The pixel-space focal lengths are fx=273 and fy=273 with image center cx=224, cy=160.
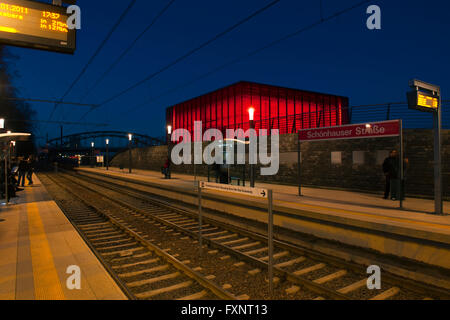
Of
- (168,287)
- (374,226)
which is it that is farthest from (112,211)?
(374,226)

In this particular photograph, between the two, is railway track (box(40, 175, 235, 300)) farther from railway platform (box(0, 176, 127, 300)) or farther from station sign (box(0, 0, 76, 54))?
station sign (box(0, 0, 76, 54))

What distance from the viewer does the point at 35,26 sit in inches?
275

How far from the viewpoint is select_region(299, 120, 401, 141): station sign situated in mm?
8086

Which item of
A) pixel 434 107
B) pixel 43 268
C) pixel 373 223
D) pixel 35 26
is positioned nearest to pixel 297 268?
pixel 373 223

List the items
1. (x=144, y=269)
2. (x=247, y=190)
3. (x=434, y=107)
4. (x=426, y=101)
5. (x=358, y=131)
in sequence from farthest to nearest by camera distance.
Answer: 1. (x=358, y=131)
2. (x=434, y=107)
3. (x=426, y=101)
4. (x=144, y=269)
5. (x=247, y=190)

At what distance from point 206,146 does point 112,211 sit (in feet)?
42.0

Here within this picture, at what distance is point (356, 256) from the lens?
5703 mm

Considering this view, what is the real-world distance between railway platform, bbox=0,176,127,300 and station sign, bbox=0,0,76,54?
482 cm

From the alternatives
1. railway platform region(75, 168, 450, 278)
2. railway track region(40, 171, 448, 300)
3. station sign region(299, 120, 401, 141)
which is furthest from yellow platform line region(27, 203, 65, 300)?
station sign region(299, 120, 401, 141)

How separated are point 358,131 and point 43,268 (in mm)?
8927

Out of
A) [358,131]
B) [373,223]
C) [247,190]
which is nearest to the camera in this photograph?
[247,190]

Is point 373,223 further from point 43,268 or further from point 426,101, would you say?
point 43,268

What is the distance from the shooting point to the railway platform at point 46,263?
3.92m
